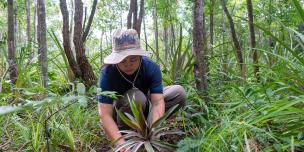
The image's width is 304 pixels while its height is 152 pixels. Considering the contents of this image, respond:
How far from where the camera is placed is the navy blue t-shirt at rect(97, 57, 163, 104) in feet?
7.72

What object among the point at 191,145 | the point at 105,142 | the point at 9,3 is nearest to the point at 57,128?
the point at 105,142

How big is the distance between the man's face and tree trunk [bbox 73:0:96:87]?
60.7 inches

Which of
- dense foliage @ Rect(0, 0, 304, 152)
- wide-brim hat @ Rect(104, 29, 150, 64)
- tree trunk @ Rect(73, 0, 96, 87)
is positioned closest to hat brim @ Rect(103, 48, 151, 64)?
wide-brim hat @ Rect(104, 29, 150, 64)

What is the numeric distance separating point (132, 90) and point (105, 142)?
1.59ft

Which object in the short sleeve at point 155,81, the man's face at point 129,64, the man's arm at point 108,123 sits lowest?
the man's arm at point 108,123

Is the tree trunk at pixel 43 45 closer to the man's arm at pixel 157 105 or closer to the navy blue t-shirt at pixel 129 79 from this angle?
the navy blue t-shirt at pixel 129 79

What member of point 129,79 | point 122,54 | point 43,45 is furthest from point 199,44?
point 43,45

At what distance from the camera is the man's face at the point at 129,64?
226cm

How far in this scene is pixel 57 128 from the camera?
229cm

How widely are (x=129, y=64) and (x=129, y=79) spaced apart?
21 centimetres

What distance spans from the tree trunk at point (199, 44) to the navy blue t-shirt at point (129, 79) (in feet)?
1.56

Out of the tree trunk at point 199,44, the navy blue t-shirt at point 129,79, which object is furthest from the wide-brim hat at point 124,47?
the tree trunk at point 199,44

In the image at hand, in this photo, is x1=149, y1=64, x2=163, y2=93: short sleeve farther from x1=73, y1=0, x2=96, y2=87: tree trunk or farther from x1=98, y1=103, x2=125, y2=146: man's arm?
x1=73, y1=0, x2=96, y2=87: tree trunk

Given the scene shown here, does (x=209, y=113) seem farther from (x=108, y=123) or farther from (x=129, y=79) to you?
(x=108, y=123)
